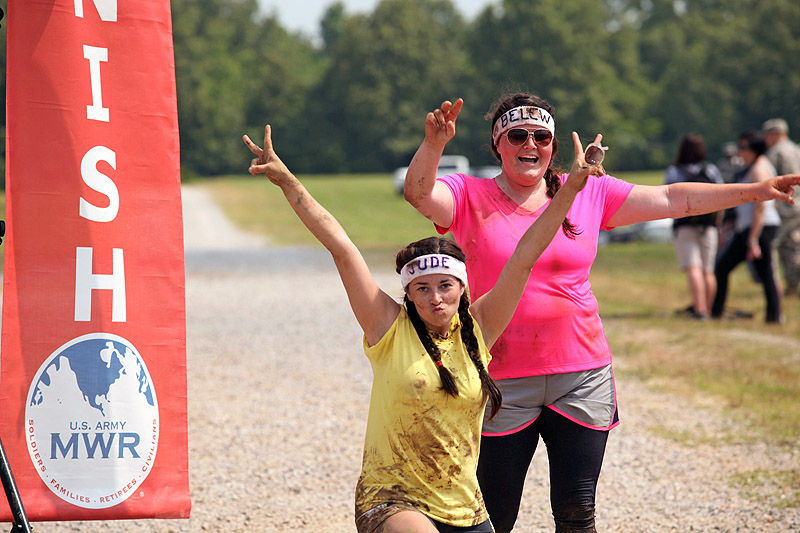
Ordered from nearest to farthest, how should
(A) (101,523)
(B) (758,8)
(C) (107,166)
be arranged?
(C) (107,166), (A) (101,523), (B) (758,8)

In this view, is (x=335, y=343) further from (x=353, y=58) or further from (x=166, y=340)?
(x=353, y=58)

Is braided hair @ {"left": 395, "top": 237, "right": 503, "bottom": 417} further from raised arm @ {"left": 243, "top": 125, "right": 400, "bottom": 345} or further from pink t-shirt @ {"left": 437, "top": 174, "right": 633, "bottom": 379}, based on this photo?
pink t-shirt @ {"left": 437, "top": 174, "right": 633, "bottom": 379}

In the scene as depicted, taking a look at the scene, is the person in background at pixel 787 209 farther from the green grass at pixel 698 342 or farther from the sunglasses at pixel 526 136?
the sunglasses at pixel 526 136

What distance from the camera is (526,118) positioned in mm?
3670

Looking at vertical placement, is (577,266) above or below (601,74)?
below

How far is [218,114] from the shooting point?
76.5 meters

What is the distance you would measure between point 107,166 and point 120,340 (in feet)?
2.33

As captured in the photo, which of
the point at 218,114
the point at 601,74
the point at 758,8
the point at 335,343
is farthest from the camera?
the point at 601,74

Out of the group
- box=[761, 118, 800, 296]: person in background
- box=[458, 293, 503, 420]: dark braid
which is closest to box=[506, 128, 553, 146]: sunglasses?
box=[458, 293, 503, 420]: dark braid

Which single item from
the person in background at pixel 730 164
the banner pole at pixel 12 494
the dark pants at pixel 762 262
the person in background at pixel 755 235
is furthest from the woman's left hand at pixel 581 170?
the person in background at pixel 730 164

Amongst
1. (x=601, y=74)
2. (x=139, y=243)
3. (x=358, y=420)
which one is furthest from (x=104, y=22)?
(x=601, y=74)

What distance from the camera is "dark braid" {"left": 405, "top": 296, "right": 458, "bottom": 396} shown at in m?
3.21

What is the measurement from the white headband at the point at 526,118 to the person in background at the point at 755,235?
740 cm

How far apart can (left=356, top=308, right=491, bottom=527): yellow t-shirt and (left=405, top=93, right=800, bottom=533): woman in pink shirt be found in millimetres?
466
